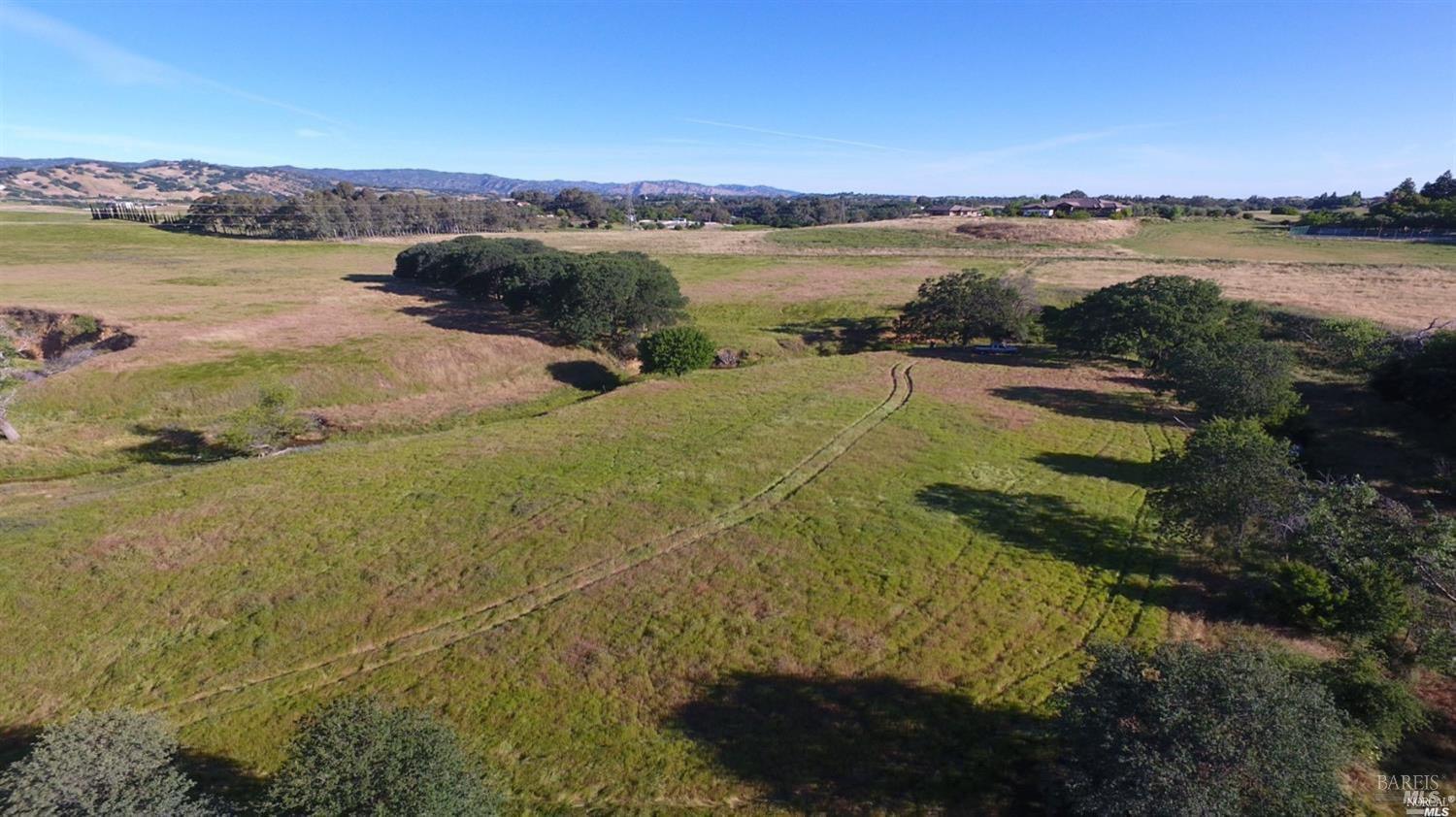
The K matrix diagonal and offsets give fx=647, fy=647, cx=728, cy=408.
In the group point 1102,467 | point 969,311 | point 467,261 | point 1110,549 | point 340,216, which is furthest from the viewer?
point 340,216

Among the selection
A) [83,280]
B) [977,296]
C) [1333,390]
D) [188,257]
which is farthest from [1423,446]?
[188,257]

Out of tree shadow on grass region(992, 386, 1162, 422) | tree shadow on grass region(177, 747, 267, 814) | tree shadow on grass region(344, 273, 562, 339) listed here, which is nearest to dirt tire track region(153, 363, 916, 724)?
tree shadow on grass region(177, 747, 267, 814)

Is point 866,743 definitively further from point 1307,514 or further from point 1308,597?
point 1307,514

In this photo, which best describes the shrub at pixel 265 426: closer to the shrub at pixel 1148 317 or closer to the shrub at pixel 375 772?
the shrub at pixel 375 772

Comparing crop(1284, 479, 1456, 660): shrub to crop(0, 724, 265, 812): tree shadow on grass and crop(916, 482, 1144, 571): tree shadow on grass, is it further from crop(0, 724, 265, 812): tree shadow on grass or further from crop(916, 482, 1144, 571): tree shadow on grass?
crop(0, 724, 265, 812): tree shadow on grass

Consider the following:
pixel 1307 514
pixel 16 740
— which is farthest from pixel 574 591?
pixel 1307 514

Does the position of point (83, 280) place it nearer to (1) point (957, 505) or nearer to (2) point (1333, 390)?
(1) point (957, 505)
